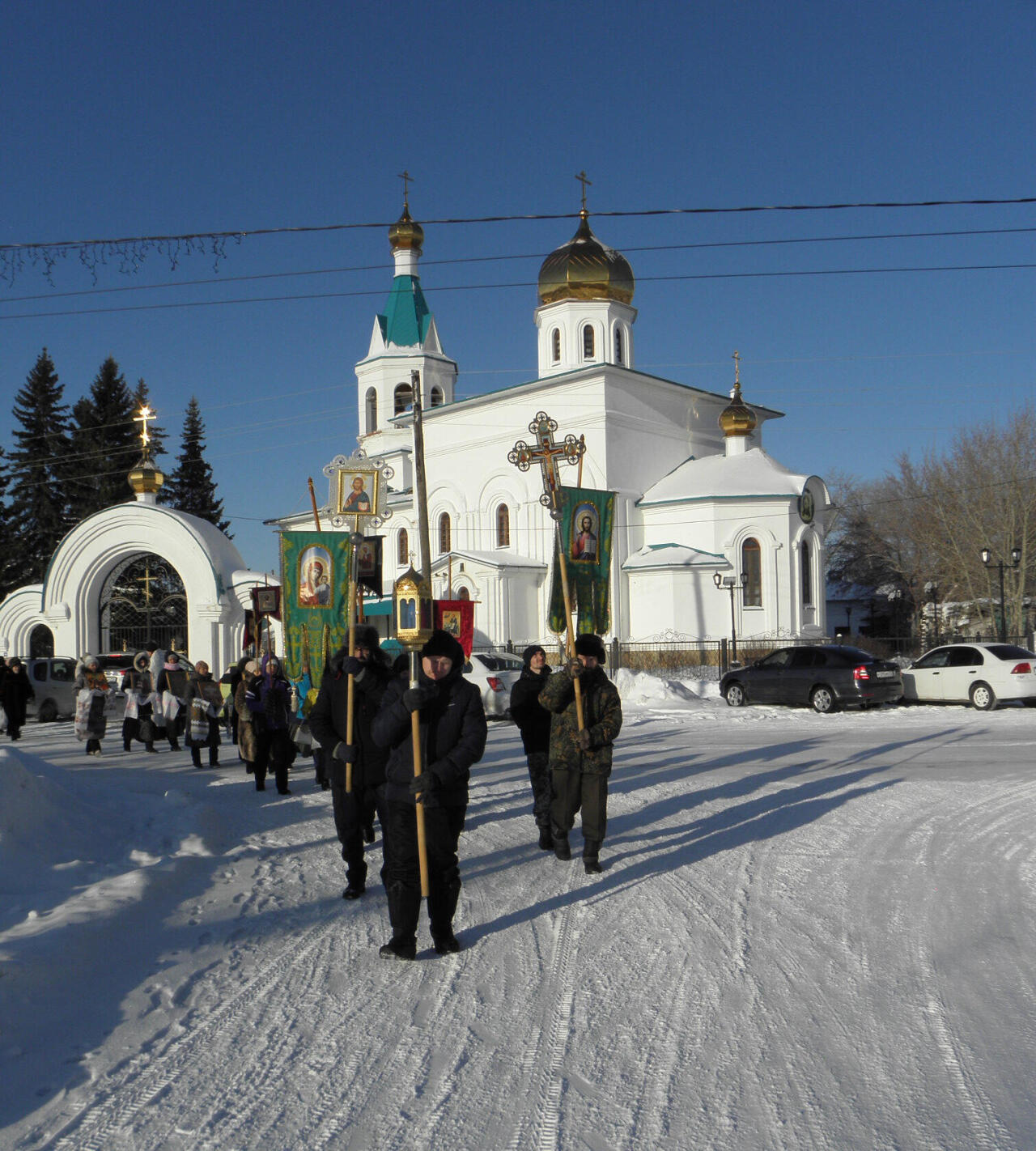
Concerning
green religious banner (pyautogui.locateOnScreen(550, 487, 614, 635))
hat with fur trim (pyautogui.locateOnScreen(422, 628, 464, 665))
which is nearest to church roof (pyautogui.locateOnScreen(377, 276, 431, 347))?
green religious banner (pyautogui.locateOnScreen(550, 487, 614, 635))

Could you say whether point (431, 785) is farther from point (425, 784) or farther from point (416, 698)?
point (416, 698)

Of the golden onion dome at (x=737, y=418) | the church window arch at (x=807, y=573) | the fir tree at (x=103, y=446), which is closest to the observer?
the church window arch at (x=807, y=573)

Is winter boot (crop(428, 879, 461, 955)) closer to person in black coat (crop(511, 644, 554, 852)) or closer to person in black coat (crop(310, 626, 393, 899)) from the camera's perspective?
person in black coat (crop(310, 626, 393, 899))

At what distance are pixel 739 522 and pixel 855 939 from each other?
106 feet

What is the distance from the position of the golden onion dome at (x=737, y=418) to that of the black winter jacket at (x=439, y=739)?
36.2 meters

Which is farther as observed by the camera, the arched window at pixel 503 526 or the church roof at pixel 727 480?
the arched window at pixel 503 526

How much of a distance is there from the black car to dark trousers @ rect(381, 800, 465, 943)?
16684mm

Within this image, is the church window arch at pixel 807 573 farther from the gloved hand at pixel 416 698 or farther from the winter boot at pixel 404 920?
the winter boot at pixel 404 920

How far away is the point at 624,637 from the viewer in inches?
1471

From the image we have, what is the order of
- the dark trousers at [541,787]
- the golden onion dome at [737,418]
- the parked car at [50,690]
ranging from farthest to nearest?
the golden onion dome at [737,418] < the parked car at [50,690] < the dark trousers at [541,787]

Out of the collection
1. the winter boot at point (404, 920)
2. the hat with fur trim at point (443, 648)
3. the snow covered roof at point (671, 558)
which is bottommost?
the winter boot at point (404, 920)

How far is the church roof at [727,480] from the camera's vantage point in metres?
37.2

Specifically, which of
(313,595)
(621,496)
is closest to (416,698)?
(313,595)

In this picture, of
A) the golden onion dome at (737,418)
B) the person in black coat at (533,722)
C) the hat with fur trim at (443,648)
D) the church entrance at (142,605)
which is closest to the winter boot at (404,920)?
the hat with fur trim at (443,648)
